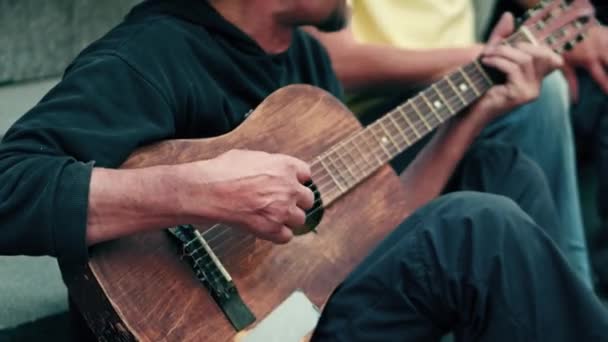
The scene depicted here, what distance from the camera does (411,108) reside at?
1.64 m

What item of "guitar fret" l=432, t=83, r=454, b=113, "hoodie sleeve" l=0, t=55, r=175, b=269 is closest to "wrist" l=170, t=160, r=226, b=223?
"hoodie sleeve" l=0, t=55, r=175, b=269

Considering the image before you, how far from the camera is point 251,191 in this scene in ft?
4.06

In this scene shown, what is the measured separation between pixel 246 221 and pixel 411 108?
0.52m

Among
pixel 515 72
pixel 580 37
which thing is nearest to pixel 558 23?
pixel 580 37

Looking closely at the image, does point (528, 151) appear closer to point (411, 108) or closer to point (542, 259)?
point (411, 108)

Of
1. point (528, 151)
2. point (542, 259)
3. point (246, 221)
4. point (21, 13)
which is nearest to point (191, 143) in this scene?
point (246, 221)

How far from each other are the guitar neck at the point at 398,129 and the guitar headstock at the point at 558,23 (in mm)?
31

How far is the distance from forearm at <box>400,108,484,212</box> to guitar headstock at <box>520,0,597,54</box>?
22 cm

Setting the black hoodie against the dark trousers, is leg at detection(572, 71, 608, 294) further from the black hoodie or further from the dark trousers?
the black hoodie

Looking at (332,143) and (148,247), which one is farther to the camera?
(332,143)

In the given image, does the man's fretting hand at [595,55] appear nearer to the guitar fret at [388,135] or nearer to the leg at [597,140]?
the leg at [597,140]

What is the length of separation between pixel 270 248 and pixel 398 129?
1.23 feet

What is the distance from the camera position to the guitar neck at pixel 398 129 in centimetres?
148

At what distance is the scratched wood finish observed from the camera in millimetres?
1196
